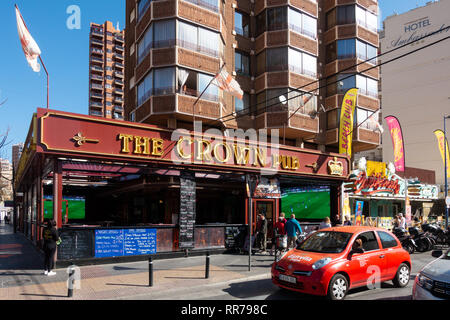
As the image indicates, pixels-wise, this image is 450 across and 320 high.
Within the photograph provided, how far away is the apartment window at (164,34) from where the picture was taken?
2177cm

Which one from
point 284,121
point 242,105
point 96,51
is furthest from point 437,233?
point 96,51

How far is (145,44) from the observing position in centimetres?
2330

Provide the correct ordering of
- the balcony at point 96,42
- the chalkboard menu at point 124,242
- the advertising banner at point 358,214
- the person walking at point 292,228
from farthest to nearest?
the balcony at point 96,42
the advertising banner at point 358,214
the person walking at point 292,228
the chalkboard menu at point 124,242

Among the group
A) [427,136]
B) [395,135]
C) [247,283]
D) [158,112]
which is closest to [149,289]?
[247,283]

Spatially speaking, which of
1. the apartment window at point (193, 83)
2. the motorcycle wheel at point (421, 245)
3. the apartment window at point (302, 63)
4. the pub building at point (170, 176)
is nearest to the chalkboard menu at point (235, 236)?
the pub building at point (170, 176)

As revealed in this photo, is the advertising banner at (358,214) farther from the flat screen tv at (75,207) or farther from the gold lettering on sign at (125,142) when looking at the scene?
the flat screen tv at (75,207)

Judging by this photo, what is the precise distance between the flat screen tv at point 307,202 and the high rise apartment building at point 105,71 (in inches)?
3105

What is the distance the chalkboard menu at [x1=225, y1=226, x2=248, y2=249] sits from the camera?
16.3 m

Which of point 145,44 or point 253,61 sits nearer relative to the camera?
point 145,44

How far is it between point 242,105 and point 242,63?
3428 millimetres

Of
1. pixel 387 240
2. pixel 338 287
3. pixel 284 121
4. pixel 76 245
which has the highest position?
pixel 284 121

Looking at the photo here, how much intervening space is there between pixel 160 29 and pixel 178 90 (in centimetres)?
410

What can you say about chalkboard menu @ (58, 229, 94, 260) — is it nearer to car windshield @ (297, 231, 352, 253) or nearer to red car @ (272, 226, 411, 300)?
red car @ (272, 226, 411, 300)

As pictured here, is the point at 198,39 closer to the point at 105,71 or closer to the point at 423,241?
the point at 423,241
